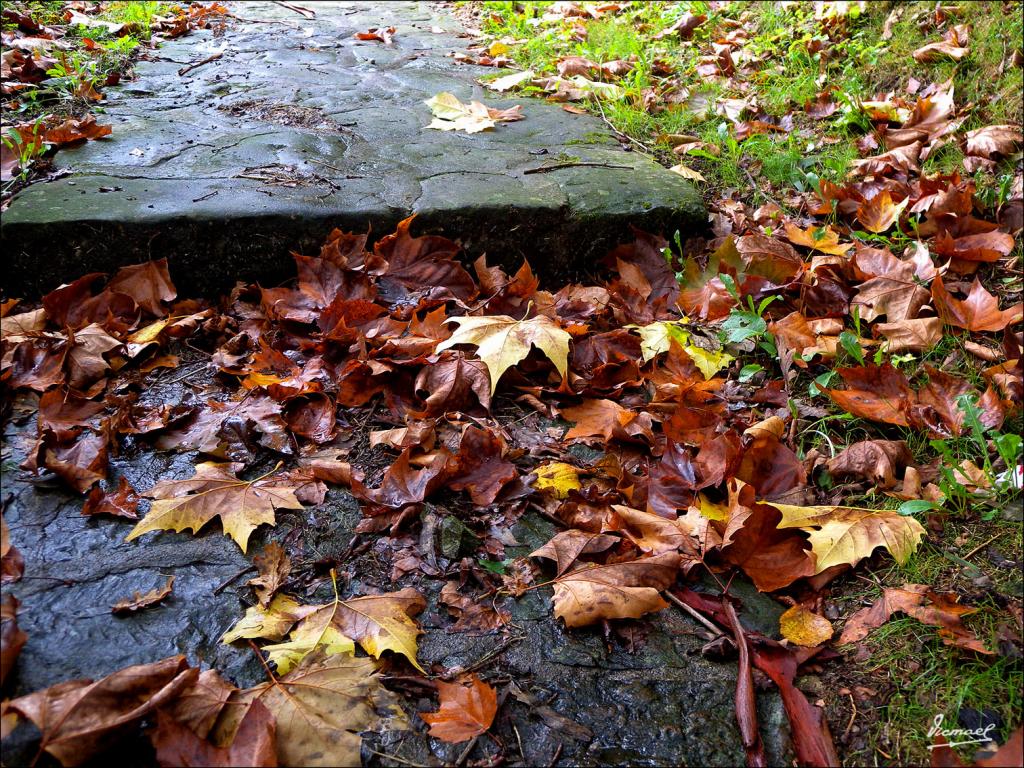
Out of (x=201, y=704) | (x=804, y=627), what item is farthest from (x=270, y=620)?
(x=804, y=627)

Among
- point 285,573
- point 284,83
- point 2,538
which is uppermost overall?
point 284,83

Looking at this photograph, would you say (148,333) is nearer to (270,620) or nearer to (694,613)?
(270,620)

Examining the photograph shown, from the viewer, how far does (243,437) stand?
1654mm

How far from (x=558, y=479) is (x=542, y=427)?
224 mm

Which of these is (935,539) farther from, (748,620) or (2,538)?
(2,538)

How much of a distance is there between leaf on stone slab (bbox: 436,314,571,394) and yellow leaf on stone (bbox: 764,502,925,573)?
65cm

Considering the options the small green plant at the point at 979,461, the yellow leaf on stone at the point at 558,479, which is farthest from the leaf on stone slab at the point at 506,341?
the small green plant at the point at 979,461

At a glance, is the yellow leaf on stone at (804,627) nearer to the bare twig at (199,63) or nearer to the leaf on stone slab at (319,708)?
the leaf on stone slab at (319,708)

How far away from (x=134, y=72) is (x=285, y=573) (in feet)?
9.73

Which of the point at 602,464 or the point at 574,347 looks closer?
the point at 602,464

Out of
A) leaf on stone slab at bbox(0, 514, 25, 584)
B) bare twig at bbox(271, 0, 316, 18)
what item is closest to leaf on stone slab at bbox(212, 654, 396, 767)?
leaf on stone slab at bbox(0, 514, 25, 584)

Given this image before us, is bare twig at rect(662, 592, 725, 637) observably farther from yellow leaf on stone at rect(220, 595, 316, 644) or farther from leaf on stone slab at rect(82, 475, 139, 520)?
leaf on stone slab at rect(82, 475, 139, 520)

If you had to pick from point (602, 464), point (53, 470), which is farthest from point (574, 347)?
point (53, 470)

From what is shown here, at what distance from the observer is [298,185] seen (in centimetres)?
230
